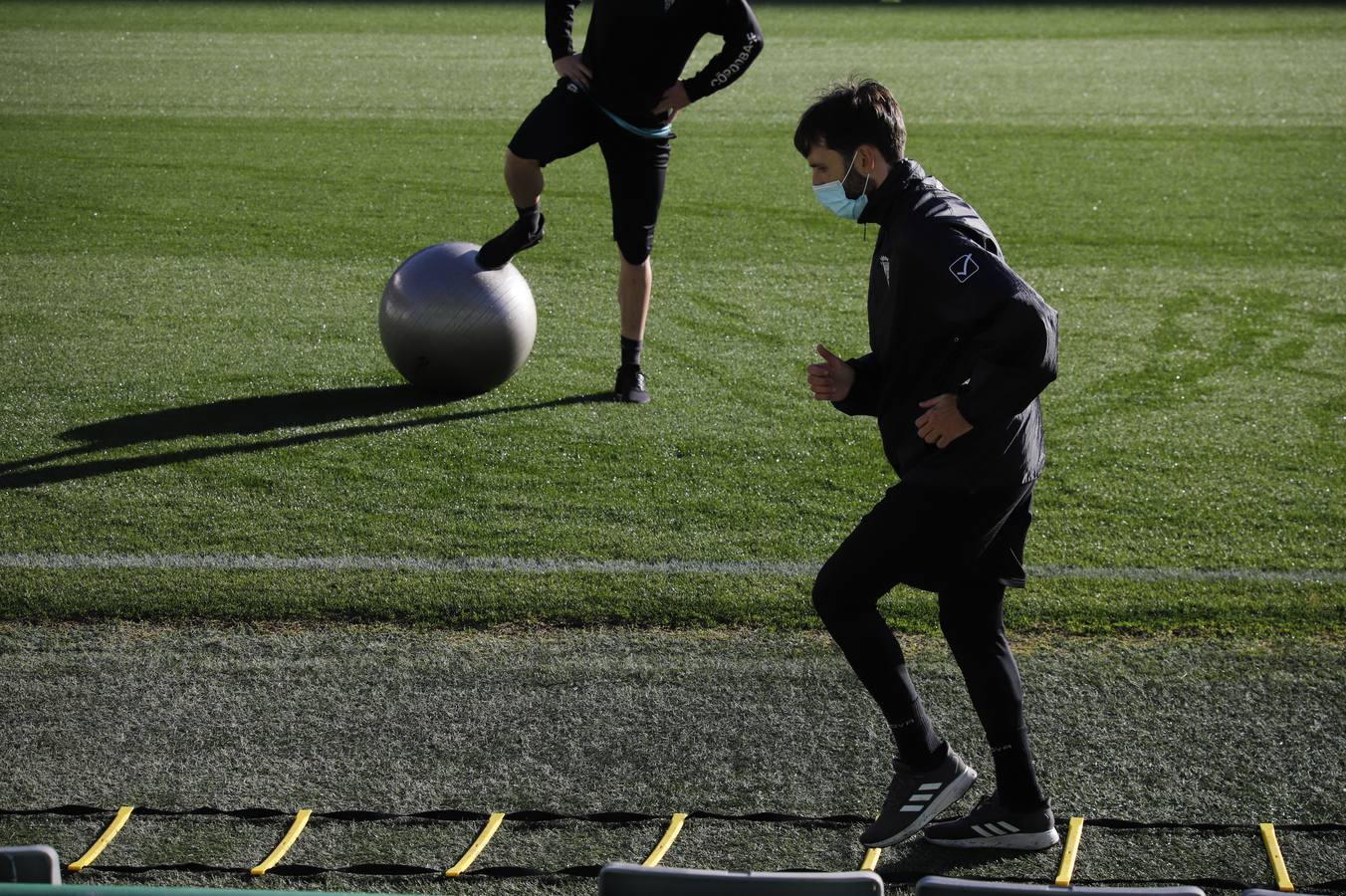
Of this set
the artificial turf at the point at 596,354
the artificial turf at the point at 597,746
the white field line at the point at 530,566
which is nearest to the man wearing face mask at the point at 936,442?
the artificial turf at the point at 597,746

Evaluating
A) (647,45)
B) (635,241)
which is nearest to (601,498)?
(635,241)

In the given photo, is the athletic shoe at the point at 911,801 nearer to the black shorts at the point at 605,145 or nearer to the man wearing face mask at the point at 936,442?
the man wearing face mask at the point at 936,442

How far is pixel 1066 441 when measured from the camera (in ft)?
23.6

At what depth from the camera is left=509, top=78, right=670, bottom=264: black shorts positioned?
23.7 ft

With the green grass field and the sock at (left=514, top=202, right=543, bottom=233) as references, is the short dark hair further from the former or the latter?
the sock at (left=514, top=202, right=543, bottom=233)

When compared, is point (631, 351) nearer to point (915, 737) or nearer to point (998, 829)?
point (915, 737)

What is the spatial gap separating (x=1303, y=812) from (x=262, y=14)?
26.8 m

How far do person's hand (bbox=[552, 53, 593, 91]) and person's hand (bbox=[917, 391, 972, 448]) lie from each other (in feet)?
13.5

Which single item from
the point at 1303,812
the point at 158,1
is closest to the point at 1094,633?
the point at 1303,812

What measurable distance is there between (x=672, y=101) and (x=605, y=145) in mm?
388

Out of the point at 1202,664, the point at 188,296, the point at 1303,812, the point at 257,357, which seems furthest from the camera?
the point at 188,296

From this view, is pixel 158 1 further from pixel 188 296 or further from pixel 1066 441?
pixel 1066 441

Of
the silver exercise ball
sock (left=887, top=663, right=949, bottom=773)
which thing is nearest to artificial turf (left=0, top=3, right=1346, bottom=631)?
the silver exercise ball

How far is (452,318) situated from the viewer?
24.1 ft
